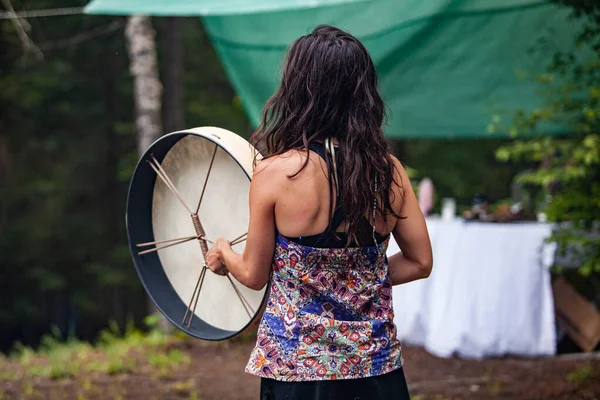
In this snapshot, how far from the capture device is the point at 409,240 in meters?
2.04

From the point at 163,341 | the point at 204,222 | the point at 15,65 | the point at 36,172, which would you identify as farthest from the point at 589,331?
the point at 36,172

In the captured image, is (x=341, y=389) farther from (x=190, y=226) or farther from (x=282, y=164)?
(x=190, y=226)

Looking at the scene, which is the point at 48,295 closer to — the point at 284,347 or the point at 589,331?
the point at 589,331

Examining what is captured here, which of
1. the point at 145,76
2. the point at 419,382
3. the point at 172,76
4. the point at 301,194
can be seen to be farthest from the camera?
the point at 172,76

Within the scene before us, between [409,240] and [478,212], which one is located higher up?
[409,240]

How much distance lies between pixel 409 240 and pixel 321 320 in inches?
13.2

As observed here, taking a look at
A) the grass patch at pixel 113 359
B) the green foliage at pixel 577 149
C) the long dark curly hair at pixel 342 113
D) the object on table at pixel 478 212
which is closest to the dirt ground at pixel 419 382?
the grass patch at pixel 113 359

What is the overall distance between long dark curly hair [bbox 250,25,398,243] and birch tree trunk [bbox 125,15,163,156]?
525cm

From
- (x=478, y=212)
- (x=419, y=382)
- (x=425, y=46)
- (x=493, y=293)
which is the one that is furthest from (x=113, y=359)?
(x=425, y=46)

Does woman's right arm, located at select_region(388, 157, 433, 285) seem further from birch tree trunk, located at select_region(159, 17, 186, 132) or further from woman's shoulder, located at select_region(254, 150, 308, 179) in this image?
birch tree trunk, located at select_region(159, 17, 186, 132)

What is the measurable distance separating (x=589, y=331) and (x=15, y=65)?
35.9ft

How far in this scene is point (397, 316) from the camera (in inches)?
235

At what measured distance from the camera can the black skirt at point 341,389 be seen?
6.24ft

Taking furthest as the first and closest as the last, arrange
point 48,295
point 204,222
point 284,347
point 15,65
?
point 48,295, point 15,65, point 204,222, point 284,347
